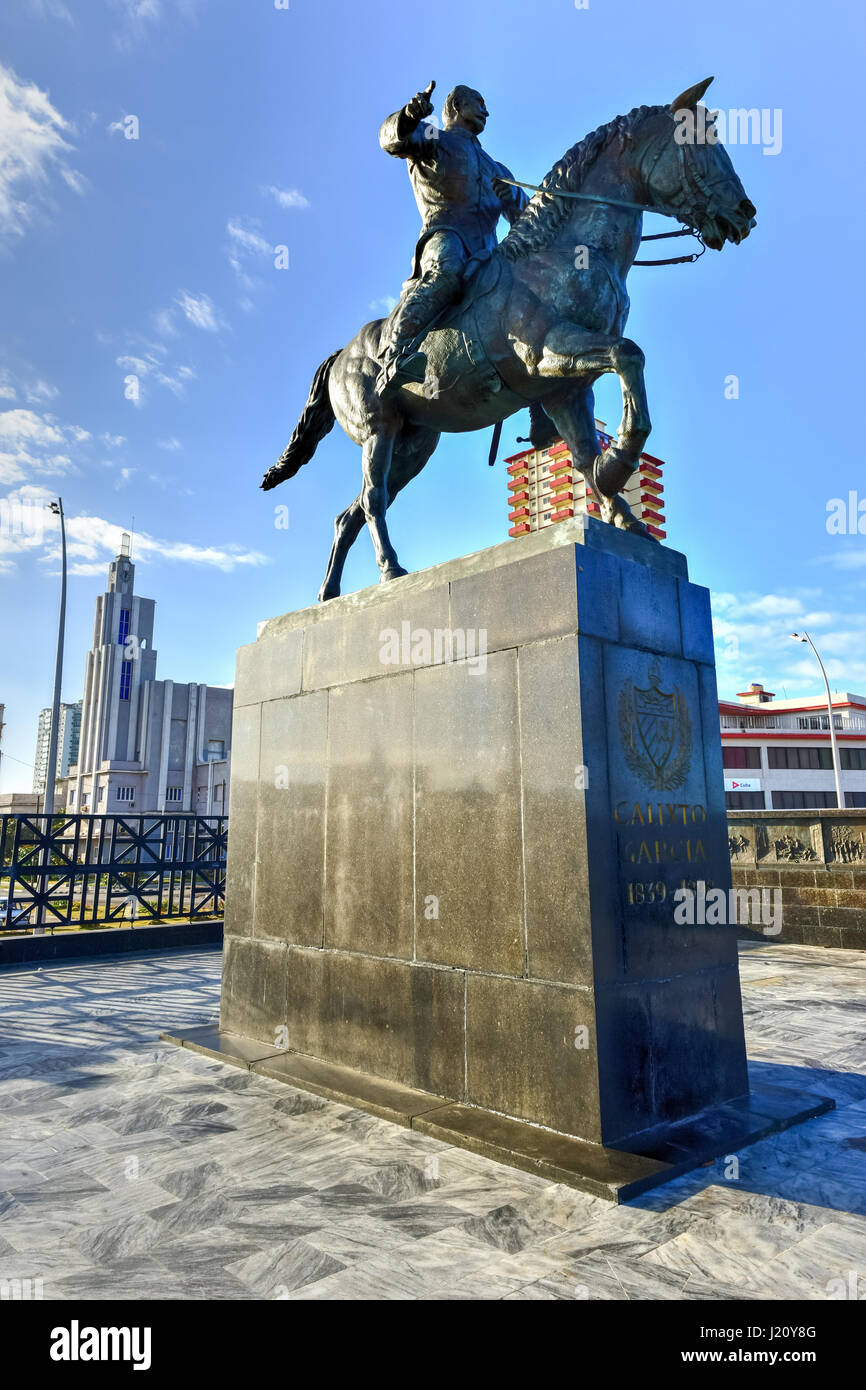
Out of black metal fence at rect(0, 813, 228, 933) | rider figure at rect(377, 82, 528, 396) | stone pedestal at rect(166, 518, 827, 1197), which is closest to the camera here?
stone pedestal at rect(166, 518, 827, 1197)

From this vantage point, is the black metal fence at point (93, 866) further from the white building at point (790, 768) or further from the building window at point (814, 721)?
the building window at point (814, 721)

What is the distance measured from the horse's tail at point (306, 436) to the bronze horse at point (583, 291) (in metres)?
1.57

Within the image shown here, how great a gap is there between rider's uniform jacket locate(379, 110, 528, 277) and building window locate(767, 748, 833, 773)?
50.1 meters

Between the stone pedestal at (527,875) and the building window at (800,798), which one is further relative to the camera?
the building window at (800,798)

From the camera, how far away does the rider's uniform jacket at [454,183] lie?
19.5 feet

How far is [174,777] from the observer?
84.1 meters

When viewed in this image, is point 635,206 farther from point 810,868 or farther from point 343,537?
point 810,868

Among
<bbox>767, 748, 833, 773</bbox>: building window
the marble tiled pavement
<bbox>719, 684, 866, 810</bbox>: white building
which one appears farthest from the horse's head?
<bbox>767, 748, 833, 773</bbox>: building window

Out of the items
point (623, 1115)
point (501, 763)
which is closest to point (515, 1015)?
point (623, 1115)

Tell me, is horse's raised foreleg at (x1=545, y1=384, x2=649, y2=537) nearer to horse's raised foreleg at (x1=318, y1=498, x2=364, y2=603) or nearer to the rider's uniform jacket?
the rider's uniform jacket

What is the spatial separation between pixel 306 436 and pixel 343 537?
1.20m

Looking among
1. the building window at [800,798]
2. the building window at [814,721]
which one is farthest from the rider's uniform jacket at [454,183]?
the building window at [814,721]

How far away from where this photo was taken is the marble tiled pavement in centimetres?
266
